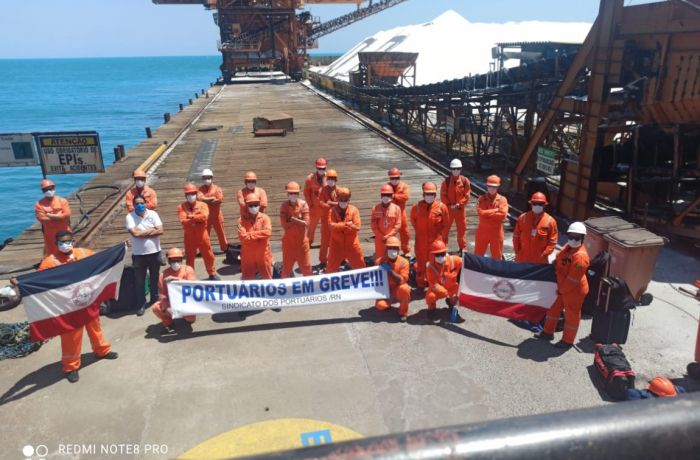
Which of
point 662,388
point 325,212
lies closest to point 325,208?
point 325,212

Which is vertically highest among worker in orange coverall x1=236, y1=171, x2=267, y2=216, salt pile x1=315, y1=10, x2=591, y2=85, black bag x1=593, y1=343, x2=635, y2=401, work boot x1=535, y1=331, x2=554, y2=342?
salt pile x1=315, y1=10, x2=591, y2=85

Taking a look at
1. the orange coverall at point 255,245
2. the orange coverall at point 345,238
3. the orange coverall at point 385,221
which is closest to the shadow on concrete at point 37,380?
the orange coverall at point 255,245

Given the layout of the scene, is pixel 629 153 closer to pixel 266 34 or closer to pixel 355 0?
pixel 266 34

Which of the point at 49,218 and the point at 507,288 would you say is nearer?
the point at 507,288

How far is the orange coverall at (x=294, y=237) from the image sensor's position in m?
8.70

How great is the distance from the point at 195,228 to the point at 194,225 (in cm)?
7

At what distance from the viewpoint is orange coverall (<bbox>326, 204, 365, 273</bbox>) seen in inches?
337

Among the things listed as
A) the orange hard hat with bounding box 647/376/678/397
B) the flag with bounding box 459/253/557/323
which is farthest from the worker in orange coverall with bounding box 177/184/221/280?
the orange hard hat with bounding box 647/376/678/397

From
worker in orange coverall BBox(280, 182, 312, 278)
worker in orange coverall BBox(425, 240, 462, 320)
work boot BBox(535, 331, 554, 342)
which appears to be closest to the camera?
work boot BBox(535, 331, 554, 342)

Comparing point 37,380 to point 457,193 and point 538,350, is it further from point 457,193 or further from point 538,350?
point 457,193

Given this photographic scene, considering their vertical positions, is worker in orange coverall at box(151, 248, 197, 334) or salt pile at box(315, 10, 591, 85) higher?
salt pile at box(315, 10, 591, 85)

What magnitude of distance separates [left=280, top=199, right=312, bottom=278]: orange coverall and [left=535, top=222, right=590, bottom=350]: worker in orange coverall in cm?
416

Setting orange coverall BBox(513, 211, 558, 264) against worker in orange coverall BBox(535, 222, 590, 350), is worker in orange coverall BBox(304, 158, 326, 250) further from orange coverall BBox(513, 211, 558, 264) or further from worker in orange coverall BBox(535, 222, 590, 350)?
worker in orange coverall BBox(535, 222, 590, 350)

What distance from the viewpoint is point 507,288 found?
754cm
